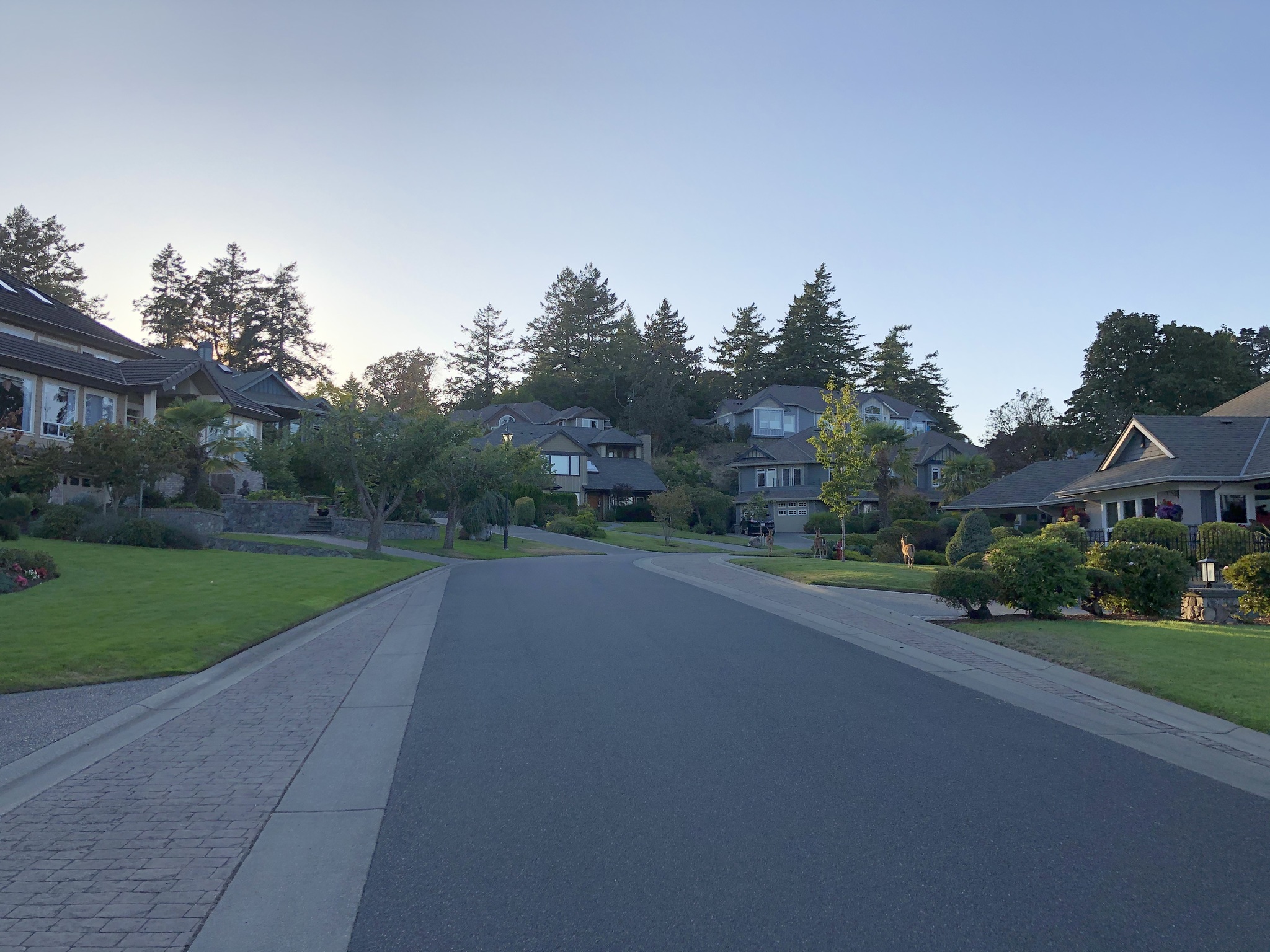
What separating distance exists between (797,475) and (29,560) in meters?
55.0

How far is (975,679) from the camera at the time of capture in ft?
33.4

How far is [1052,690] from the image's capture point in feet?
31.9

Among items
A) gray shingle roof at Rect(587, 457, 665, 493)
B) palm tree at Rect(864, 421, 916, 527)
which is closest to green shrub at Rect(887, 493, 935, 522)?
Answer: palm tree at Rect(864, 421, 916, 527)

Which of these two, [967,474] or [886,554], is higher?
[967,474]

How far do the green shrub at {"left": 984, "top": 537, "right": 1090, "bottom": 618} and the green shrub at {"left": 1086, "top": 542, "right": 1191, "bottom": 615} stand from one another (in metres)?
0.99

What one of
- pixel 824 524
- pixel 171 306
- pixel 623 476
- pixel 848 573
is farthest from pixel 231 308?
pixel 848 573

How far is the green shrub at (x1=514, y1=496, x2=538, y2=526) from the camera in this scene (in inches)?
2195

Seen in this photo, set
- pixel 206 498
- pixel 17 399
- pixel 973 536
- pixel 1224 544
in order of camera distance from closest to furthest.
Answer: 1. pixel 1224 544
2. pixel 17 399
3. pixel 973 536
4. pixel 206 498

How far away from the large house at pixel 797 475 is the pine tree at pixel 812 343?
22084mm

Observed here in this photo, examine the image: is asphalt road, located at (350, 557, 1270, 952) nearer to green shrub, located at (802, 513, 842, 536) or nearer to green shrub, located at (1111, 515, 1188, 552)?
green shrub, located at (1111, 515, 1188, 552)

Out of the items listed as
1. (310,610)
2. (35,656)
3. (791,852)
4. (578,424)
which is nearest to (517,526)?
(578,424)

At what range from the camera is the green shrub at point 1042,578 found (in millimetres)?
14391

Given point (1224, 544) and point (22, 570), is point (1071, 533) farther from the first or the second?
point (22, 570)

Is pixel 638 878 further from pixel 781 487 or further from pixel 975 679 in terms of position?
pixel 781 487
